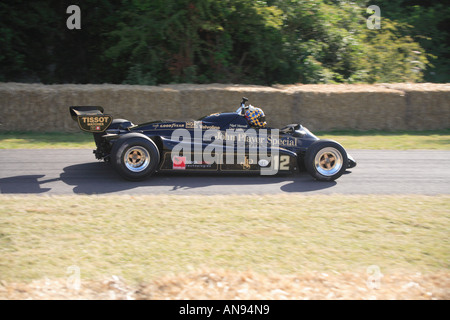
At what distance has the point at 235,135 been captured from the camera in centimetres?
838

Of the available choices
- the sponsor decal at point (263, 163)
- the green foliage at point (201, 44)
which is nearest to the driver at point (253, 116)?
the sponsor decal at point (263, 163)

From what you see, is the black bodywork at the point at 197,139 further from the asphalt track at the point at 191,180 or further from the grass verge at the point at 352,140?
the grass verge at the point at 352,140

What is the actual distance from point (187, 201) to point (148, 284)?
8.49 ft

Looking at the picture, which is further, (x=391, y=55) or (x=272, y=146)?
(x=391, y=55)

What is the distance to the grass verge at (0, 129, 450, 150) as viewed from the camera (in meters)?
11.4

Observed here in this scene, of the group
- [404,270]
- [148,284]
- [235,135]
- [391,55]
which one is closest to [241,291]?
[148,284]

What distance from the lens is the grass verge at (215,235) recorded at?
474cm

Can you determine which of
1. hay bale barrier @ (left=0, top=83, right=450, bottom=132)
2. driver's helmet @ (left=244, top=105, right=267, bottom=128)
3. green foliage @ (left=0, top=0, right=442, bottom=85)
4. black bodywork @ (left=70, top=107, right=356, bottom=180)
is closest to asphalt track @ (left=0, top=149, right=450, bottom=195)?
black bodywork @ (left=70, top=107, right=356, bottom=180)

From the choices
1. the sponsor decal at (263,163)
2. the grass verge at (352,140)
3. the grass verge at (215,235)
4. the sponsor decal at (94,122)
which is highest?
the sponsor decal at (94,122)

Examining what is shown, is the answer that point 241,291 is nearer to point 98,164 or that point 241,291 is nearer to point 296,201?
point 296,201

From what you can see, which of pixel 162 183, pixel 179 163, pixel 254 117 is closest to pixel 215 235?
pixel 162 183

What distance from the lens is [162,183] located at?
798 cm

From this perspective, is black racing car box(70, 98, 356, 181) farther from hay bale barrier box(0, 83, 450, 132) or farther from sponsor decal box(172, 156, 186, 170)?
hay bale barrier box(0, 83, 450, 132)

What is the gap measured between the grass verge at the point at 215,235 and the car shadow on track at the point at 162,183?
0.52 metres
